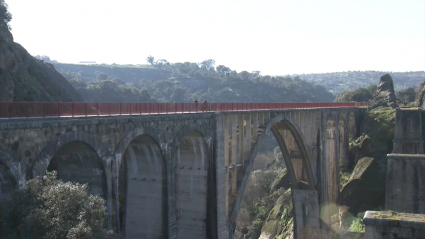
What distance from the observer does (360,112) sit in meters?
53.1

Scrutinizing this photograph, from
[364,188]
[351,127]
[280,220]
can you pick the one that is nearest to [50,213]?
[364,188]

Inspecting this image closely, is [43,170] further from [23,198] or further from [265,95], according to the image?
[265,95]

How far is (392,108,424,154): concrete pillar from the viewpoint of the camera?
3994 cm

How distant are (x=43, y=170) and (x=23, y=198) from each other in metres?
2.16

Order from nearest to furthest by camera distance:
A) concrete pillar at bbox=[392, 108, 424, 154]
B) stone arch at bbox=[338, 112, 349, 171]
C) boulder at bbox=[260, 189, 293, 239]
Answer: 1. concrete pillar at bbox=[392, 108, 424, 154]
2. boulder at bbox=[260, 189, 293, 239]
3. stone arch at bbox=[338, 112, 349, 171]

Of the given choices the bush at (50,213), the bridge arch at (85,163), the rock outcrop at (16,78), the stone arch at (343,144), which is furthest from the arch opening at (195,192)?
the stone arch at (343,144)

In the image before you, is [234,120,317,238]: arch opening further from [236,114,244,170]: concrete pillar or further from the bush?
the bush

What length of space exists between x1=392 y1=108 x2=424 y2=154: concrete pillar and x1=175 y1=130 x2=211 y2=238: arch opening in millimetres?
23505

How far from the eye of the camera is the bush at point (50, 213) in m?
11.1

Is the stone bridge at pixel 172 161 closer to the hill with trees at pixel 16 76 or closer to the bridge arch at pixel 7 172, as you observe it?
the bridge arch at pixel 7 172

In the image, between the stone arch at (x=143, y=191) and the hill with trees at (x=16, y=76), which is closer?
the stone arch at (x=143, y=191)

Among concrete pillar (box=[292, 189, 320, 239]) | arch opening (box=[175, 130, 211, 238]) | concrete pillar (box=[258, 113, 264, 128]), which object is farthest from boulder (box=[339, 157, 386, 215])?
arch opening (box=[175, 130, 211, 238])

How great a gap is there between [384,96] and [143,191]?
47.3 m

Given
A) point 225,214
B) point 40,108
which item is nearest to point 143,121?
point 40,108
